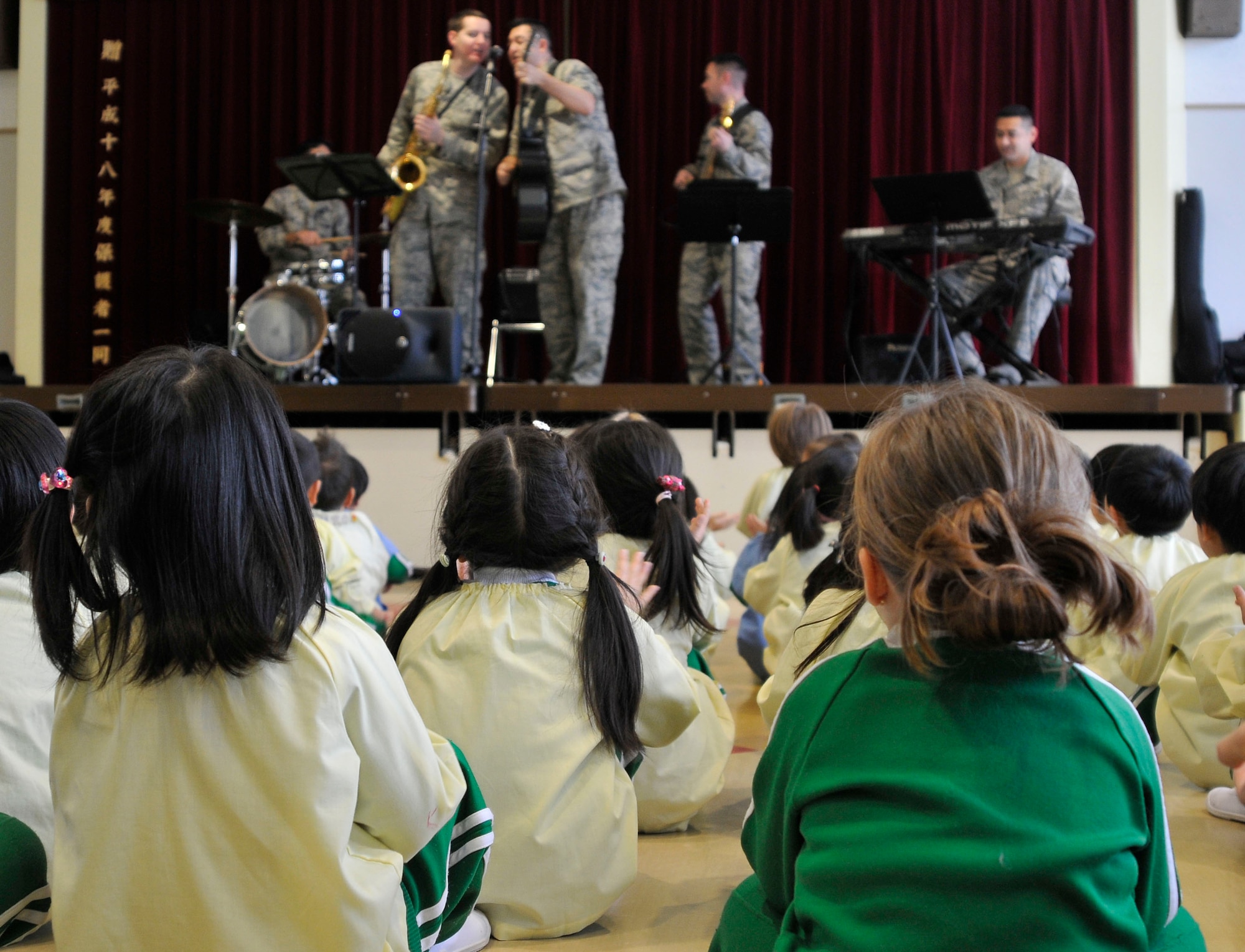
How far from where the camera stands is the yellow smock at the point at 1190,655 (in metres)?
1.97

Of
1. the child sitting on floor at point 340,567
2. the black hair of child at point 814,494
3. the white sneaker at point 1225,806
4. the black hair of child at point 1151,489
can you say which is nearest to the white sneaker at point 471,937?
the black hair of child at point 814,494

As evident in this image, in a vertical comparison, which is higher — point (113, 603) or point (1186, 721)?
point (113, 603)

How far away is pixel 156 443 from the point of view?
1.05 m

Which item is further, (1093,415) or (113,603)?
(1093,415)

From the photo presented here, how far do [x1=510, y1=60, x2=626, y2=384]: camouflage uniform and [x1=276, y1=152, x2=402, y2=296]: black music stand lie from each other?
0.63 meters

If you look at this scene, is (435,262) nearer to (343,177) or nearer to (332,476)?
(343,177)

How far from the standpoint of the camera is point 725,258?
5.79 meters

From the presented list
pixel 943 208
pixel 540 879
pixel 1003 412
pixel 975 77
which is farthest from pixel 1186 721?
pixel 975 77

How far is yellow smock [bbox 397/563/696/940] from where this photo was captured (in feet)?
4.93

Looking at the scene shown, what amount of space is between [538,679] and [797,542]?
1.23 m

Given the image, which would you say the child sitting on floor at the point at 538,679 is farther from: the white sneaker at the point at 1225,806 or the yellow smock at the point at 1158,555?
the yellow smock at the point at 1158,555

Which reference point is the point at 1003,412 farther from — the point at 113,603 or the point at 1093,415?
the point at 1093,415

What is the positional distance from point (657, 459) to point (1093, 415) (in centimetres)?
362

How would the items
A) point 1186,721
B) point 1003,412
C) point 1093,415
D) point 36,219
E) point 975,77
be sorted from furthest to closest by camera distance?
point 36,219 < point 975,77 < point 1093,415 < point 1186,721 < point 1003,412
